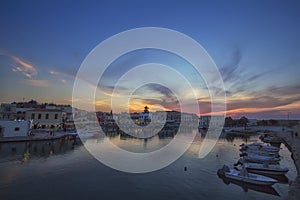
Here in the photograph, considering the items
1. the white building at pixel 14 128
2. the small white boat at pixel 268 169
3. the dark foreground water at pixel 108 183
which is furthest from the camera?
the white building at pixel 14 128

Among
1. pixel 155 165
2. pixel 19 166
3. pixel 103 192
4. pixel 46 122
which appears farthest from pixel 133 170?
pixel 46 122

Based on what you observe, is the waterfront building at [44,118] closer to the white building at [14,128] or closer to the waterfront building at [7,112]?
the waterfront building at [7,112]

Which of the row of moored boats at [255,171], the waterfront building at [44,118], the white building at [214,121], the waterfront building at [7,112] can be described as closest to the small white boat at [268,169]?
the row of moored boats at [255,171]

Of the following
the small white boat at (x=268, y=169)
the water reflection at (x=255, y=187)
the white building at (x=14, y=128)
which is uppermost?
the white building at (x=14, y=128)

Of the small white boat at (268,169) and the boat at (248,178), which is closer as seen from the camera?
the boat at (248,178)

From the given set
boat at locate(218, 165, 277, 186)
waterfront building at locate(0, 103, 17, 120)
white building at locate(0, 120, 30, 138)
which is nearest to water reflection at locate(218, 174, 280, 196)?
boat at locate(218, 165, 277, 186)

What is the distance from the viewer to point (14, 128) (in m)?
27.3

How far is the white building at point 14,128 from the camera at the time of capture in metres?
26.3

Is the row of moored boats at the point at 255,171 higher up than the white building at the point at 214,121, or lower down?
lower down

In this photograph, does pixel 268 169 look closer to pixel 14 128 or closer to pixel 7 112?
pixel 14 128

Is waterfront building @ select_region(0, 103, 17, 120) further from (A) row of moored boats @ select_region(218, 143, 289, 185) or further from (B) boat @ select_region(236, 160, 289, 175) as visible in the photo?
(B) boat @ select_region(236, 160, 289, 175)

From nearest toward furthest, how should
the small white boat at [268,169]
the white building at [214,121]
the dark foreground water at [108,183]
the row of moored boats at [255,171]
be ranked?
1. the dark foreground water at [108,183]
2. the row of moored boats at [255,171]
3. the small white boat at [268,169]
4. the white building at [214,121]

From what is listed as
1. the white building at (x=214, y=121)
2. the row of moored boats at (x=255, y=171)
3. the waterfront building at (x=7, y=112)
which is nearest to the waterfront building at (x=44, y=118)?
the waterfront building at (x=7, y=112)

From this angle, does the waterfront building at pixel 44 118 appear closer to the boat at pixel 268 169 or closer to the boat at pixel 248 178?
the boat at pixel 248 178
